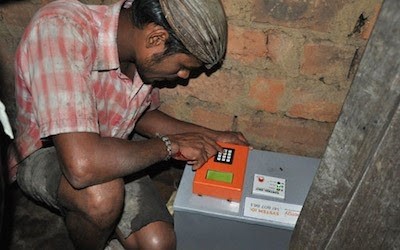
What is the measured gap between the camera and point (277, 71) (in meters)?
1.78

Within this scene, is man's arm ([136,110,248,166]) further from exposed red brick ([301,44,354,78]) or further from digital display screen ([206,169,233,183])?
exposed red brick ([301,44,354,78])

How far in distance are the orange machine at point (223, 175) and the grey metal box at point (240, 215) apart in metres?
0.04

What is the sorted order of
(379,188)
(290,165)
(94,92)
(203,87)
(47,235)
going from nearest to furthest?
(379,188) → (94,92) → (290,165) → (203,87) → (47,235)

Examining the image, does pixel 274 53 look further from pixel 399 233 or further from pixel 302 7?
pixel 399 233

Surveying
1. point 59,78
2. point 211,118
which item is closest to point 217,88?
point 211,118

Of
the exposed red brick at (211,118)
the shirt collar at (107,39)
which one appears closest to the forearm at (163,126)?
the exposed red brick at (211,118)

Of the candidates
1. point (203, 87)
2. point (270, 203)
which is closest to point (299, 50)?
point (203, 87)

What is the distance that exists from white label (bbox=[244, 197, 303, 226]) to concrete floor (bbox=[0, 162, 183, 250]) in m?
0.71

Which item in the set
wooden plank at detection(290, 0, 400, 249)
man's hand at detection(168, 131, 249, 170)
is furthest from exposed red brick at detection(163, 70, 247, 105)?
wooden plank at detection(290, 0, 400, 249)

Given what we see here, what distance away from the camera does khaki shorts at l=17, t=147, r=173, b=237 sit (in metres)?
1.67

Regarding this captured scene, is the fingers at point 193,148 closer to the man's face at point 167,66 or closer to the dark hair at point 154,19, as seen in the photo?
the man's face at point 167,66

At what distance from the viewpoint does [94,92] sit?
1.54 metres

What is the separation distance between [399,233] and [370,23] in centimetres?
81

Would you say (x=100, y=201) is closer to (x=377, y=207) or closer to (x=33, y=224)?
(x=33, y=224)
